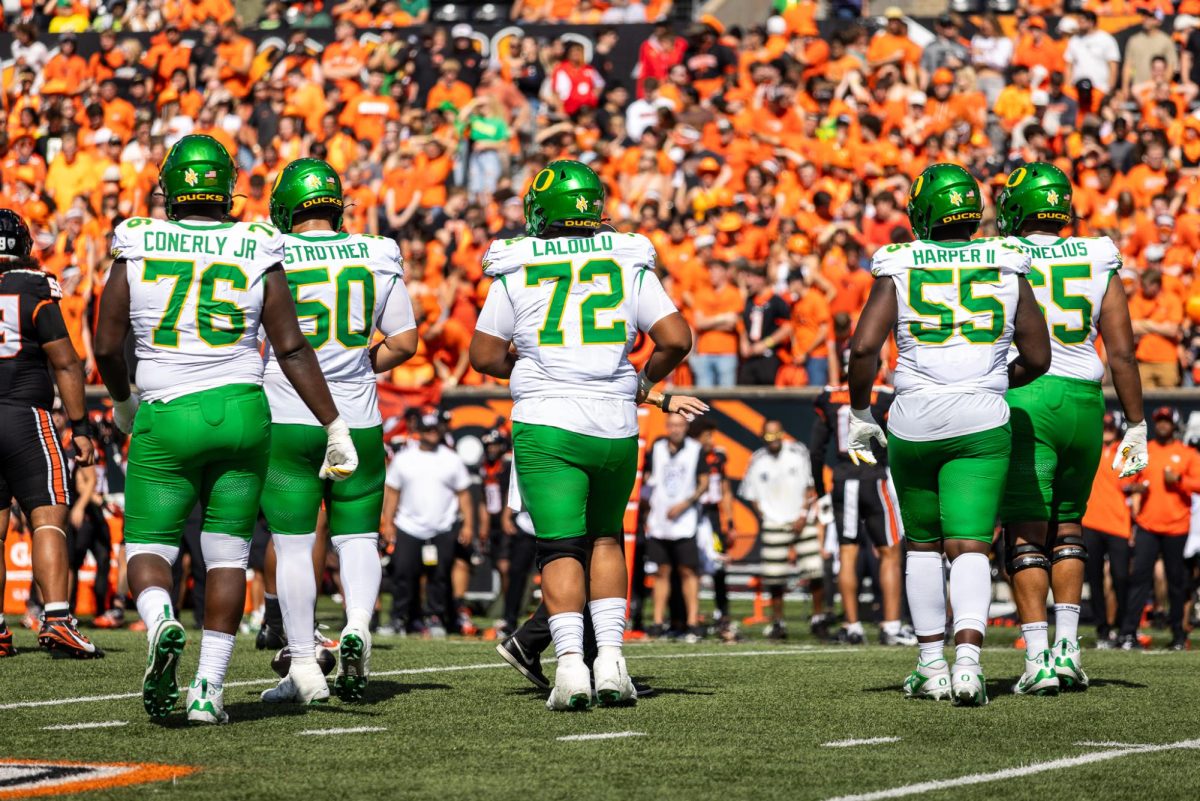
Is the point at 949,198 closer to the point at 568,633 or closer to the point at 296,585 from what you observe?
the point at 568,633

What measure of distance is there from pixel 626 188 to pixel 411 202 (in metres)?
2.38

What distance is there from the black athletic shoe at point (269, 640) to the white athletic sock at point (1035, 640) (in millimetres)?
3983

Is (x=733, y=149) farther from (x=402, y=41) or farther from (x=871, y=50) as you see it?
(x=402, y=41)

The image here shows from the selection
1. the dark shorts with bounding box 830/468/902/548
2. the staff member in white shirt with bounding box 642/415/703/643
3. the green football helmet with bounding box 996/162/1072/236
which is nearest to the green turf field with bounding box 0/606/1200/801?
the green football helmet with bounding box 996/162/1072/236

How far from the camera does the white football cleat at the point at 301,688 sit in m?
7.54

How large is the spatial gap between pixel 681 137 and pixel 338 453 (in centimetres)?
1515

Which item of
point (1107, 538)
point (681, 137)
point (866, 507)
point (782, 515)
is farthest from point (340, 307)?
point (681, 137)

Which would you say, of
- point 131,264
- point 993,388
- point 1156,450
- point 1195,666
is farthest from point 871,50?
point 131,264

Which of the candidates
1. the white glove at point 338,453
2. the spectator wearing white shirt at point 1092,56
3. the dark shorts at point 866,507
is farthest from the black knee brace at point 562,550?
the spectator wearing white shirt at point 1092,56

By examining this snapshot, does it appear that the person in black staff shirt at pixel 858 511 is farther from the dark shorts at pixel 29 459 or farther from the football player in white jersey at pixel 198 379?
the football player in white jersey at pixel 198 379

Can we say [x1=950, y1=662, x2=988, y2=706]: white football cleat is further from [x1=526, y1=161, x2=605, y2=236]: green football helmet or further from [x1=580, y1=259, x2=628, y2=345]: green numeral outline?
[x1=526, y1=161, x2=605, y2=236]: green football helmet

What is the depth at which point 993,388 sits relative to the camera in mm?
7855

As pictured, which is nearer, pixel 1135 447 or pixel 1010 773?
pixel 1010 773

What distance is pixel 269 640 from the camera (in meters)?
10.4
